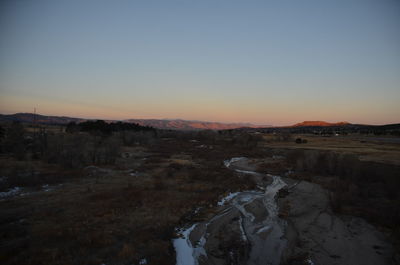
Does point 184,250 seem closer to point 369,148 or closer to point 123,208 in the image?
point 123,208

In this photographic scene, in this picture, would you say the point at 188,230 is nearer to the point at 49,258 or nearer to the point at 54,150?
the point at 49,258

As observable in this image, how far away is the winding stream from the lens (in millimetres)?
8836

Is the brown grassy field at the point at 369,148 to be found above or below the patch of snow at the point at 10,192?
above

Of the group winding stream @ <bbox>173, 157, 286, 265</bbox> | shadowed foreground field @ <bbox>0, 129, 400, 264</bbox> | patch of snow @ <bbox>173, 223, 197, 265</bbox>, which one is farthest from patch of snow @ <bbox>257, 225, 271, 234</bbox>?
patch of snow @ <bbox>173, 223, 197, 265</bbox>

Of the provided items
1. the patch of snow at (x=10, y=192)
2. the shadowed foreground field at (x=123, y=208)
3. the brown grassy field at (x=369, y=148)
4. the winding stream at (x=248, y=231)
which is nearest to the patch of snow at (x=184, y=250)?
the winding stream at (x=248, y=231)

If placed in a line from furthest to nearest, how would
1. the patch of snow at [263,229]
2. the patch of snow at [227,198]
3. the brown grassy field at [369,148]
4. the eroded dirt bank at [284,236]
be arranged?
the brown grassy field at [369,148] → the patch of snow at [227,198] → the patch of snow at [263,229] → the eroded dirt bank at [284,236]

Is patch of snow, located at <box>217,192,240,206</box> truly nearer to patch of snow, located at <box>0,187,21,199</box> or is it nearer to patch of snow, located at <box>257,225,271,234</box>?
patch of snow, located at <box>257,225,271,234</box>

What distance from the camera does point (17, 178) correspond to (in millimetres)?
17750

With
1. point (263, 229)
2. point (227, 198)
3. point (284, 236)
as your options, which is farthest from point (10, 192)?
point (284, 236)

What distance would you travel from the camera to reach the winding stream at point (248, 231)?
8836mm

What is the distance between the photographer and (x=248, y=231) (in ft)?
36.7

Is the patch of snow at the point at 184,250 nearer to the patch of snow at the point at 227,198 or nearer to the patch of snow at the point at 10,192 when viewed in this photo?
the patch of snow at the point at 227,198

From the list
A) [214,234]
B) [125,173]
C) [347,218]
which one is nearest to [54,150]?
[125,173]

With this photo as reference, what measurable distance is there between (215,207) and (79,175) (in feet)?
52.0
